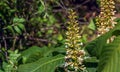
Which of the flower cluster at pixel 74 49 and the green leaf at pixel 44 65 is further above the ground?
the flower cluster at pixel 74 49

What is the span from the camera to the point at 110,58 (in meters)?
2.48

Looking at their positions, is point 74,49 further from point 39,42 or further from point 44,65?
point 39,42

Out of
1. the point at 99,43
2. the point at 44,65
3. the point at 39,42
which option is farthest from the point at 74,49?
the point at 39,42

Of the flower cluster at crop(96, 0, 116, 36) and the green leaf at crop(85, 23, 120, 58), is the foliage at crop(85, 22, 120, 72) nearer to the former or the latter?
the green leaf at crop(85, 23, 120, 58)

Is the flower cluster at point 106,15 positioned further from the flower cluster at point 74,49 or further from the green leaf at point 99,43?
the flower cluster at point 74,49

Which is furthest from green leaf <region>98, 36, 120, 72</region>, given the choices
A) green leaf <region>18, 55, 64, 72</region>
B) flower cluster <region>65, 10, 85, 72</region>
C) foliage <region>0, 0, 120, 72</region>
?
green leaf <region>18, 55, 64, 72</region>

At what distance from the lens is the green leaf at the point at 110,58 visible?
242 cm

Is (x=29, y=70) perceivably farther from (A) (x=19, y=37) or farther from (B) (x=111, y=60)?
(A) (x=19, y=37)

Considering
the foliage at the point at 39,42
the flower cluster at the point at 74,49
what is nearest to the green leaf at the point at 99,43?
the foliage at the point at 39,42

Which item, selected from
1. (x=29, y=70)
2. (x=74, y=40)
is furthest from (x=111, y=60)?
(x=29, y=70)

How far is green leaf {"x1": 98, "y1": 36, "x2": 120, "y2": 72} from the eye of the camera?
2.42 m

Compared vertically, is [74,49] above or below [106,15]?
below

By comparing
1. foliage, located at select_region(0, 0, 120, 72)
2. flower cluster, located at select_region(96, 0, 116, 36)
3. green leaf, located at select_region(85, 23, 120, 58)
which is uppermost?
flower cluster, located at select_region(96, 0, 116, 36)

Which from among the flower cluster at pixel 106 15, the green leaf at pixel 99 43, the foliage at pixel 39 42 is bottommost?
the foliage at pixel 39 42
